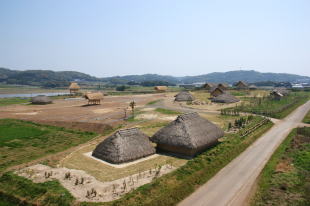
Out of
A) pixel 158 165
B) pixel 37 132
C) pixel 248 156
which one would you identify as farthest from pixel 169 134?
pixel 37 132

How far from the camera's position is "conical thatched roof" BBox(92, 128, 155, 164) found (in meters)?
18.9

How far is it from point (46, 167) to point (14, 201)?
14.9ft

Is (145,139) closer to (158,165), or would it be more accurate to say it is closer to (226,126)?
(158,165)

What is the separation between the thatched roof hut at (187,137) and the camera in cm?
2034

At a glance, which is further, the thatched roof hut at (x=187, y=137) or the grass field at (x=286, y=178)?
the thatched roof hut at (x=187, y=137)

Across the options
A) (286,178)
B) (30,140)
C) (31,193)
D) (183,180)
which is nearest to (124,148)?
(183,180)

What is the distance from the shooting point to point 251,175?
16.8 m

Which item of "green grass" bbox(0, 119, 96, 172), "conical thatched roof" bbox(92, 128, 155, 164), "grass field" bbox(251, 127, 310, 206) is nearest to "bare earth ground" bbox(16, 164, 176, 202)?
"conical thatched roof" bbox(92, 128, 155, 164)

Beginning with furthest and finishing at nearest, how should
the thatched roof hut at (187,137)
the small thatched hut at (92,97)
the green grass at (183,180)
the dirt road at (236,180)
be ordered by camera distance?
the small thatched hut at (92,97)
the thatched roof hut at (187,137)
the dirt road at (236,180)
the green grass at (183,180)

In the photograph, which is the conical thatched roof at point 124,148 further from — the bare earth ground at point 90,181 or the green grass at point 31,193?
the green grass at point 31,193

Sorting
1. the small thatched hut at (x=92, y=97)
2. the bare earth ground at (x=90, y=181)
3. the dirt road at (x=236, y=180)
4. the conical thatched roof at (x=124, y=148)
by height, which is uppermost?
the small thatched hut at (x=92, y=97)

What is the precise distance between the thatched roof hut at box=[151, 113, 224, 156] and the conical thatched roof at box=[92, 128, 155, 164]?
5.17 ft

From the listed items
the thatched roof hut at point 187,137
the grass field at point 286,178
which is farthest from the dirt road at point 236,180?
the thatched roof hut at point 187,137

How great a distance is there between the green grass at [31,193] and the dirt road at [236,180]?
6828mm
